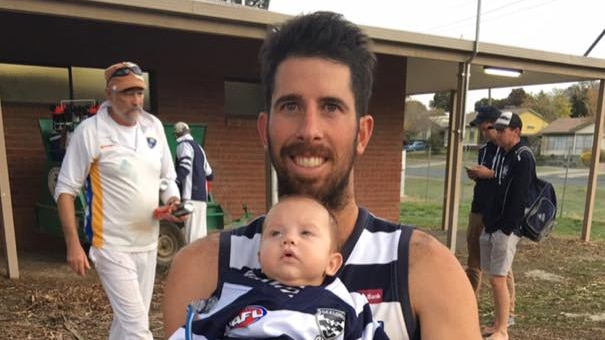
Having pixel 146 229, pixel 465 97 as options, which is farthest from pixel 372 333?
pixel 465 97

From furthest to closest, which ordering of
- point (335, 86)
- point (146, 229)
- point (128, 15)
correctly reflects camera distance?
point (128, 15)
point (146, 229)
point (335, 86)

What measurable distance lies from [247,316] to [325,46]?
0.74 metres

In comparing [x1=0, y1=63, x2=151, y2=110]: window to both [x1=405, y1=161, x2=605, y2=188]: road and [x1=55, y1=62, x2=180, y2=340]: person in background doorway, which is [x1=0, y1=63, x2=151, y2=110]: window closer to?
[x1=55, y1=62, x2=180, y2=340]: person in background doorway

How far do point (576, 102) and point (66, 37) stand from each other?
6897 centimetres

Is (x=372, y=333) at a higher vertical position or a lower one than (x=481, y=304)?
higher

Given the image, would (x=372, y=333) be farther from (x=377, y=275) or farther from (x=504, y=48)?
(x=504, y=48)

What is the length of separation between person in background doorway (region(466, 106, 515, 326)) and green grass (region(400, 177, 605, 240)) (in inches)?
244

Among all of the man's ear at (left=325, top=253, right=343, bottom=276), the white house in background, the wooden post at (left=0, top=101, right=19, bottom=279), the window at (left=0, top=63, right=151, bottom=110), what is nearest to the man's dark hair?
the man's ear at (left=325, top=253, right=343, bottom=276)

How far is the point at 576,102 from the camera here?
64.9 meters

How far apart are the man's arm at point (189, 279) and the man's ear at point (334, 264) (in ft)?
1.03

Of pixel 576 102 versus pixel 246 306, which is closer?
pixel 246 306

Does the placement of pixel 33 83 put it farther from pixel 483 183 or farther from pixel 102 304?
pixel 483 183

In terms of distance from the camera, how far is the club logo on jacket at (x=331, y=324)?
1284 mm

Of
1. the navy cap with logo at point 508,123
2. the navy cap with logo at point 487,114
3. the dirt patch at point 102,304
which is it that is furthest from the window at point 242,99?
the navy cap with logo at point 508,123
